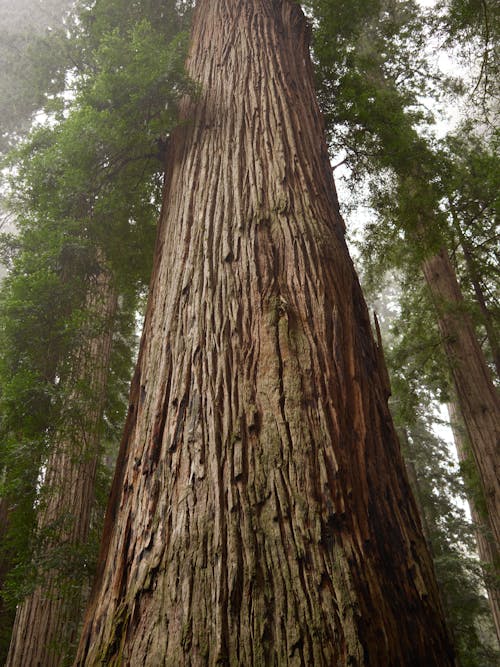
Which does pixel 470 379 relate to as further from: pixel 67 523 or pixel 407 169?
pixel 67 523

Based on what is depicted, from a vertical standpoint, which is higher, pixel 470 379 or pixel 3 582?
pixel 470 379

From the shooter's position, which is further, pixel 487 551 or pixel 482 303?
pixel 487 551

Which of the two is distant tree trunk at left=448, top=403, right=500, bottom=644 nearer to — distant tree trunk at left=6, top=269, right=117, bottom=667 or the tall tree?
the tall tree

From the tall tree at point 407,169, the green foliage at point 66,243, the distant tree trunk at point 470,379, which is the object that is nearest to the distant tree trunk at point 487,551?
the distant tree trunk at point 470,379

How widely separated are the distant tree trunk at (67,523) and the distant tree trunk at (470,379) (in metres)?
4.91

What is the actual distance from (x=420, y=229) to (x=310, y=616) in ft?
20.2

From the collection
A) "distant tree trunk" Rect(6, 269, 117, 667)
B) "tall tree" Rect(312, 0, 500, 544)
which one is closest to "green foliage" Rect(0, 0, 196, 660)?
"distant tree trunk" Rect(6, 269, 117, 667)

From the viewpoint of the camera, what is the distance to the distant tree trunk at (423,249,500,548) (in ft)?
→ 20.5

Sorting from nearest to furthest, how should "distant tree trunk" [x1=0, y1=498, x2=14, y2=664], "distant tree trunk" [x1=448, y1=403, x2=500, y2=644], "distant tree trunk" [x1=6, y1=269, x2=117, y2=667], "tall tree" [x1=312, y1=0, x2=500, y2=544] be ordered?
"distant tree trunk" [x1=6, y1=269, x2=117, y2=667], "distant tree trunk" [x1=0, y1=498, x2=14, y2=664], "tall tree" [x1=312, y1=0, x2=500, y2=544], "distant tree trunk" [x1=448, y1=403, x2=500, y2=644]

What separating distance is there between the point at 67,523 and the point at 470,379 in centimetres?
553

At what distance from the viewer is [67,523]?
453cm

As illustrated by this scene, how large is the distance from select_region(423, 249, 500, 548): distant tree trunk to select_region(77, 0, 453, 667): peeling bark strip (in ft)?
15.4

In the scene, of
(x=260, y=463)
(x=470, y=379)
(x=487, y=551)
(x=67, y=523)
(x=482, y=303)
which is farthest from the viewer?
(x=487, y=551)

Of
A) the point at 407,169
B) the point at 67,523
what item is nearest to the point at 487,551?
the point at 407,169
